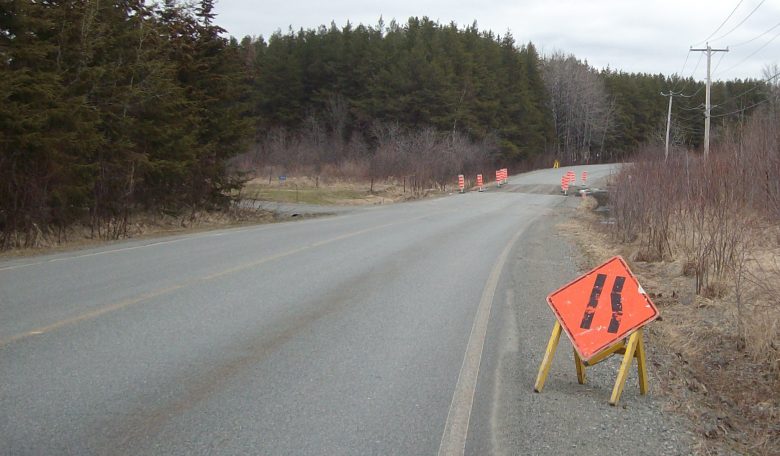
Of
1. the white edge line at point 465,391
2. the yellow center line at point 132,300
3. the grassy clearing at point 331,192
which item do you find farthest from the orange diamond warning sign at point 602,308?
the grassy clearing at point 331,192

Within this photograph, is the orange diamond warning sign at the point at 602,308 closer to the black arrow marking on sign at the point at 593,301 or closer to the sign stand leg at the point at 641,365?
the black arrow marking on sign at the point at 593,301

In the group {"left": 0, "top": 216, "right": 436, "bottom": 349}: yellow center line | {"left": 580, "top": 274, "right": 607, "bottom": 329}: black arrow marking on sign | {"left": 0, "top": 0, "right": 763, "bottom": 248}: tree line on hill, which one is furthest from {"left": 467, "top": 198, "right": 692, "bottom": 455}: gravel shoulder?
{"left": 0, "top": 0, "right": 763, "bottom": 248}: tree line on hill

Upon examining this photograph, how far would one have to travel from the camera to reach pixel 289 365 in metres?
5.62

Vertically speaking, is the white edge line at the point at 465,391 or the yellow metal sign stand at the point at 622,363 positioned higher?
the yellow metal sign stand at the point at 622,363

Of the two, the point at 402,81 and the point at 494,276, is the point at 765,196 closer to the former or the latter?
the point at 494,276

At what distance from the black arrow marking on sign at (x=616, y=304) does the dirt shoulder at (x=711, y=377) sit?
714mm

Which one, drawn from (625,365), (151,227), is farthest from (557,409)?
(151,227)

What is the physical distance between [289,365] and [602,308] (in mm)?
2744

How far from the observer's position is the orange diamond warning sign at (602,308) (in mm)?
5066

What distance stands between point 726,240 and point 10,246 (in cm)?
1431

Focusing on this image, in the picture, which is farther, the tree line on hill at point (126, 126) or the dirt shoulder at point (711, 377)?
the tree line on hill at point (126, 126)

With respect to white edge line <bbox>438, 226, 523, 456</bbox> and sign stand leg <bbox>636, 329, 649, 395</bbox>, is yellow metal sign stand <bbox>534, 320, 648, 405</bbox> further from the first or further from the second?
white edge line <bbox>438, 226, 523, 456</bbox>

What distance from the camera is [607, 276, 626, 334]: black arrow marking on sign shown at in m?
5.16

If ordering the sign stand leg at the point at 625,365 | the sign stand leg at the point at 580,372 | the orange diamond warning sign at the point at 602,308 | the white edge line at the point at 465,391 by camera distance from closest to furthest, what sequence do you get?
the white edge line at the point at 465,391, the sign stand leg at the point at 625,365, the orange diamond warning sign at the point at 602,308, the sign stand leg at the point at 580,372
